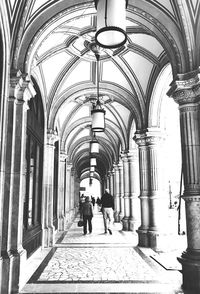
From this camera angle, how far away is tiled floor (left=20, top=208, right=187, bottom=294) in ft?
15.0

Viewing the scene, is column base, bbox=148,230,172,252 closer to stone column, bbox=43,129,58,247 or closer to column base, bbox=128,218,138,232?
stone column, bbox=43,129,58,247

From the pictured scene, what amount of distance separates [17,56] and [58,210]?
7785 millimetres

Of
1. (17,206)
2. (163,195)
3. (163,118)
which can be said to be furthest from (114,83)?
(17,206)

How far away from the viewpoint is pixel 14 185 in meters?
4.71

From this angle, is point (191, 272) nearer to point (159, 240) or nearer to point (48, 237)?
point (159, 240)

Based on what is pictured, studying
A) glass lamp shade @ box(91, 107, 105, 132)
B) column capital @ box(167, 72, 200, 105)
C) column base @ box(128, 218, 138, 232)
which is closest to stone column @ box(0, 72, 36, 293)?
column capital @ box(167, 72, 200, 105)

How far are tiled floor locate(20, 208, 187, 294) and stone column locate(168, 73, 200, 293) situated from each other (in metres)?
0.39

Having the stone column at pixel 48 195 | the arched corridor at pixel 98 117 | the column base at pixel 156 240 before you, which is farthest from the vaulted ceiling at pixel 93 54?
the column base at pixel 156 240

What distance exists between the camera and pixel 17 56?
496 cm

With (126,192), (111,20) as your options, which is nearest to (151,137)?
(126,192)

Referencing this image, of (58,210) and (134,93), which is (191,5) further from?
(58,210)

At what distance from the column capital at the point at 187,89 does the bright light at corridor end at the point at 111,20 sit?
1.79 m

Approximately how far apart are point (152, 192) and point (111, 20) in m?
5.77

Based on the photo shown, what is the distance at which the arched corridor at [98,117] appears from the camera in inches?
181
